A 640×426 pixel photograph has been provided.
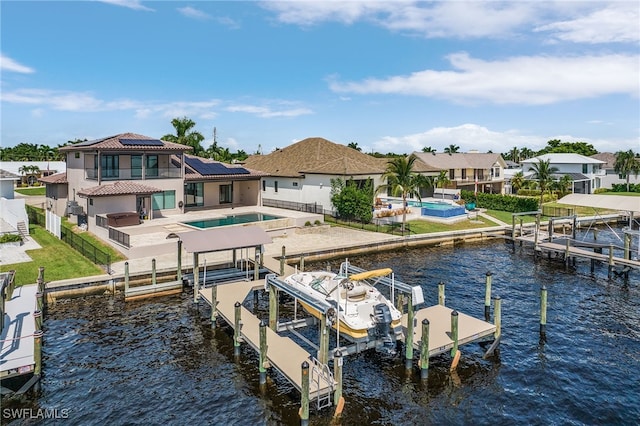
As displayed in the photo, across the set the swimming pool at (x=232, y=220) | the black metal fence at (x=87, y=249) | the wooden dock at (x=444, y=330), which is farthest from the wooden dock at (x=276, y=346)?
the swimming pool at (x=232, y=220)

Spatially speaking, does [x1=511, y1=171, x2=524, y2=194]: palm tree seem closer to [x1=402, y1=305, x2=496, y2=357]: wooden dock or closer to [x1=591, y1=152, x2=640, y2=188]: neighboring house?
[x1=591, y1=152, x2=640, y2=188]: neighboring house

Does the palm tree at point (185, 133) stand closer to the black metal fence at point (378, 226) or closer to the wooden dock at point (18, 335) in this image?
the black metal fence at point (378, 226)

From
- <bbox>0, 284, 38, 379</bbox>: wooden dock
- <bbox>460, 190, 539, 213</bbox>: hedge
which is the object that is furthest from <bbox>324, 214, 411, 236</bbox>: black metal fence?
<bbox>0, 284, 38, 379</bbox>: wooden dock

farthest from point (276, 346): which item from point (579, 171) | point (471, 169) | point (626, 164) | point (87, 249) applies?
point (626, 164)

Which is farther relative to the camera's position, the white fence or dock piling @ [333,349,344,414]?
the white fence

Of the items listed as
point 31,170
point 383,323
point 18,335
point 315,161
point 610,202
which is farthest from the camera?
point 31,170

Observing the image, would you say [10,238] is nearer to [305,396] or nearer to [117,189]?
[117,189]
